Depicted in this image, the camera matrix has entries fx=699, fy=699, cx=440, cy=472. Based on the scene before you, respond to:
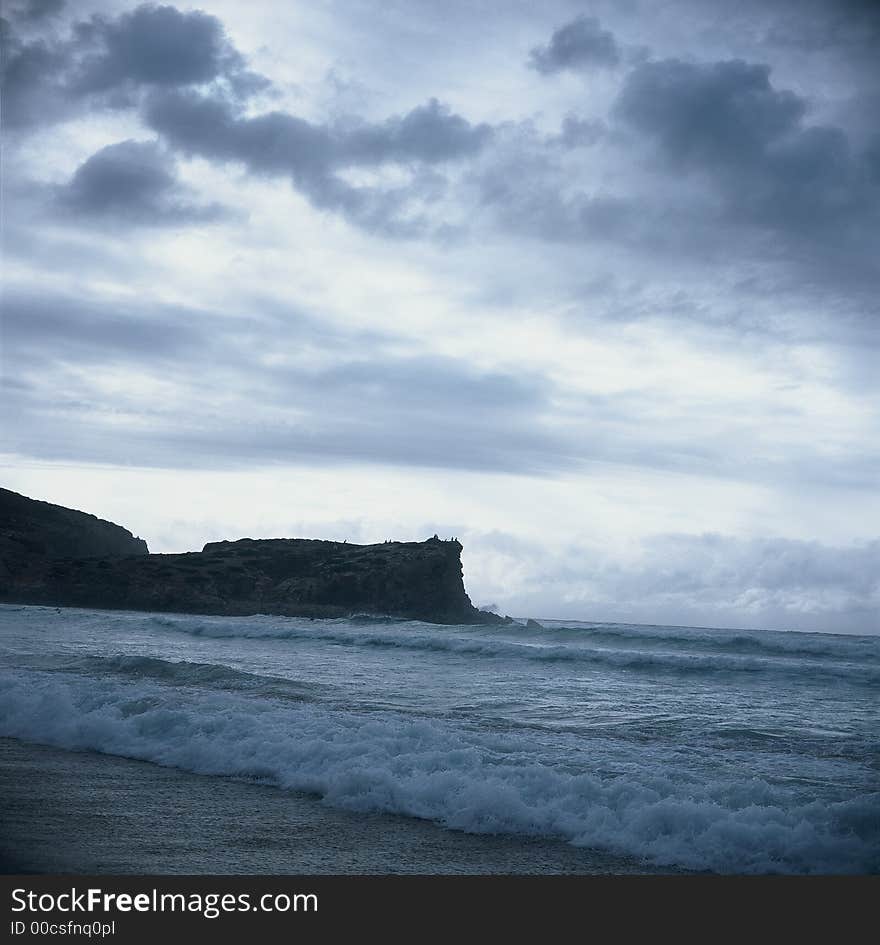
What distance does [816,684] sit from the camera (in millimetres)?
26656

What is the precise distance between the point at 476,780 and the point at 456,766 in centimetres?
84

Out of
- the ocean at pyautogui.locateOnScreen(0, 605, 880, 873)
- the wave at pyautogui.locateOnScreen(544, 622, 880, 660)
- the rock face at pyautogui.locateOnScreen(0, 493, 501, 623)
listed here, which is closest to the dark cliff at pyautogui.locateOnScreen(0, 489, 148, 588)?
the rock face at pyautogui.locateOnScreen(0, 493, 501, 623)

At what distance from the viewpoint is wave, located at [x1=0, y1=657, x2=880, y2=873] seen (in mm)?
8305

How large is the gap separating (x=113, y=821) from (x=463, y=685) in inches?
591

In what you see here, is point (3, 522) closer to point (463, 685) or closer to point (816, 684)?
point (463, 685)

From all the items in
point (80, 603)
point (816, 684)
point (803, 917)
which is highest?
point (803, 917)

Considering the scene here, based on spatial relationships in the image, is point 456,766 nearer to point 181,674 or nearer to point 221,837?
point 221,837

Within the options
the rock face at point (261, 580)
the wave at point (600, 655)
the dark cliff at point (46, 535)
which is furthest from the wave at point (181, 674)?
the dark cliff at point (46, 535)

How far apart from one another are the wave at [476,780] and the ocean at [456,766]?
0.10 ft

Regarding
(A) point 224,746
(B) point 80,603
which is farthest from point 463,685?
(B) point 80,603

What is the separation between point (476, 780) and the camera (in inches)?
391

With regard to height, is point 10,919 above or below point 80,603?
above

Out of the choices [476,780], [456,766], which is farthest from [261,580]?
[476,780]

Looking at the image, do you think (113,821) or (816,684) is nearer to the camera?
(113,821)
